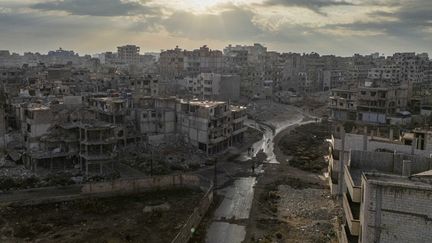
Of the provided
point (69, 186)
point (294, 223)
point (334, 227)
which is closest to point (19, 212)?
point (69, 186)

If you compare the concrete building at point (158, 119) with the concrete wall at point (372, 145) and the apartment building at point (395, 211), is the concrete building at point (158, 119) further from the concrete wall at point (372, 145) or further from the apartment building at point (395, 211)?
the apartment building at point (395, 211)

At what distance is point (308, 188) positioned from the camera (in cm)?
4925

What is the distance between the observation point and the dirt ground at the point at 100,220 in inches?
1439

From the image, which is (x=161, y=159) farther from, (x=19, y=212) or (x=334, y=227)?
(x=334, y=227)

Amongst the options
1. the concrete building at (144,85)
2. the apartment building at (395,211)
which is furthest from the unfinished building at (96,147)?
the concrete building at (144,85)

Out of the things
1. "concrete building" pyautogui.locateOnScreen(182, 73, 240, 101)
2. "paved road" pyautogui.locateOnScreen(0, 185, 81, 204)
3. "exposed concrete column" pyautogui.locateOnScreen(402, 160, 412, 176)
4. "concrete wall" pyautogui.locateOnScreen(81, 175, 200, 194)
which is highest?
"concrete building" pyautogui.locateOnScreen(182, 73, 240, 101)

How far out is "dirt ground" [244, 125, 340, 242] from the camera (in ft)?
121

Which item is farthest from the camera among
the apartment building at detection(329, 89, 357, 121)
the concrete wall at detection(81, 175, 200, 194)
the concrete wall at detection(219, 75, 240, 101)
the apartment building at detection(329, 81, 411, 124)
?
the concrete wall at detection(219, 75, 240, 101)

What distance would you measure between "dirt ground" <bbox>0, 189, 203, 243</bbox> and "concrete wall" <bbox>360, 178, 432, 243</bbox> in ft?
60.2

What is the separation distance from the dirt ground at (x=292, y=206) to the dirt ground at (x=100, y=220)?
24.1ft

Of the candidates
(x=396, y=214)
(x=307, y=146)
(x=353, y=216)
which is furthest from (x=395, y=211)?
(x=307, y=146)

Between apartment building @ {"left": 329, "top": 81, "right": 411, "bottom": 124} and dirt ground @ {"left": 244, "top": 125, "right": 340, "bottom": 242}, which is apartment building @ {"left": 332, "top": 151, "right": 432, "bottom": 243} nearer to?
dirt ground @ {"left": 244, "top": 125, "right": 340, "bottom": 242}

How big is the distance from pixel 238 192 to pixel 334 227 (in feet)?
44.5

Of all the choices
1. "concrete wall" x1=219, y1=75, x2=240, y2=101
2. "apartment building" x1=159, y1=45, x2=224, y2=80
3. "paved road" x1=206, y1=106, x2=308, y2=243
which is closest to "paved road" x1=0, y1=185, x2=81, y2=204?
"paved road" x1=206, y1=106, x2=308, y2=243
